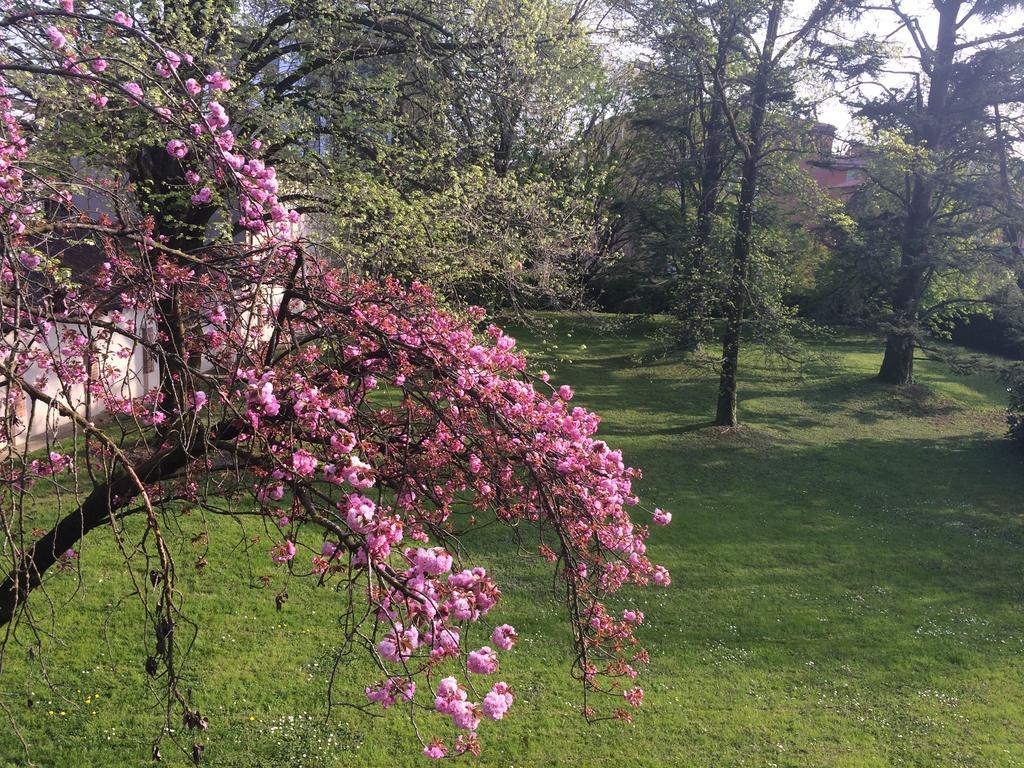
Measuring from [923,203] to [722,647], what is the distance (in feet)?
46.6

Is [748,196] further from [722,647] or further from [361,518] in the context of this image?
[361,518]

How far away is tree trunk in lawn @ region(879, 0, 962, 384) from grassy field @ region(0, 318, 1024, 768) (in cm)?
472

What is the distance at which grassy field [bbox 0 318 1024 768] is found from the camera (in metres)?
5.95

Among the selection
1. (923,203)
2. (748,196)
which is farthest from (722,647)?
(923,203)

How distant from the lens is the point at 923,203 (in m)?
18.1

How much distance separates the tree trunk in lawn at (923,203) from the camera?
680 inches

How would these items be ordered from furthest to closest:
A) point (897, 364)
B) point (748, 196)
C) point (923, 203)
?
point (897, 364), point (923, 203), point (748, 196)

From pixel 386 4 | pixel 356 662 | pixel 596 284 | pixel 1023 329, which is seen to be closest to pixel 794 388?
pixel 1023 329

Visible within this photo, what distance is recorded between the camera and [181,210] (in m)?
9.95

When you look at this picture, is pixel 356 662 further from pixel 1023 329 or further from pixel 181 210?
pixel 1023 329

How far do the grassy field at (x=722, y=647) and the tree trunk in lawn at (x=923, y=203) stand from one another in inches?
186

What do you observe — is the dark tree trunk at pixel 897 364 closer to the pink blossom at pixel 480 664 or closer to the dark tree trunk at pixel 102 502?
the dark tree trunk at pixel 102 502

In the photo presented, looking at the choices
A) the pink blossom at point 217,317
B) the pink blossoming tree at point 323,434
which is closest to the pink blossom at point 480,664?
the pink blossoming tree at point 323,434

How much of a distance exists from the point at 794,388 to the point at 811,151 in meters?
7.30
